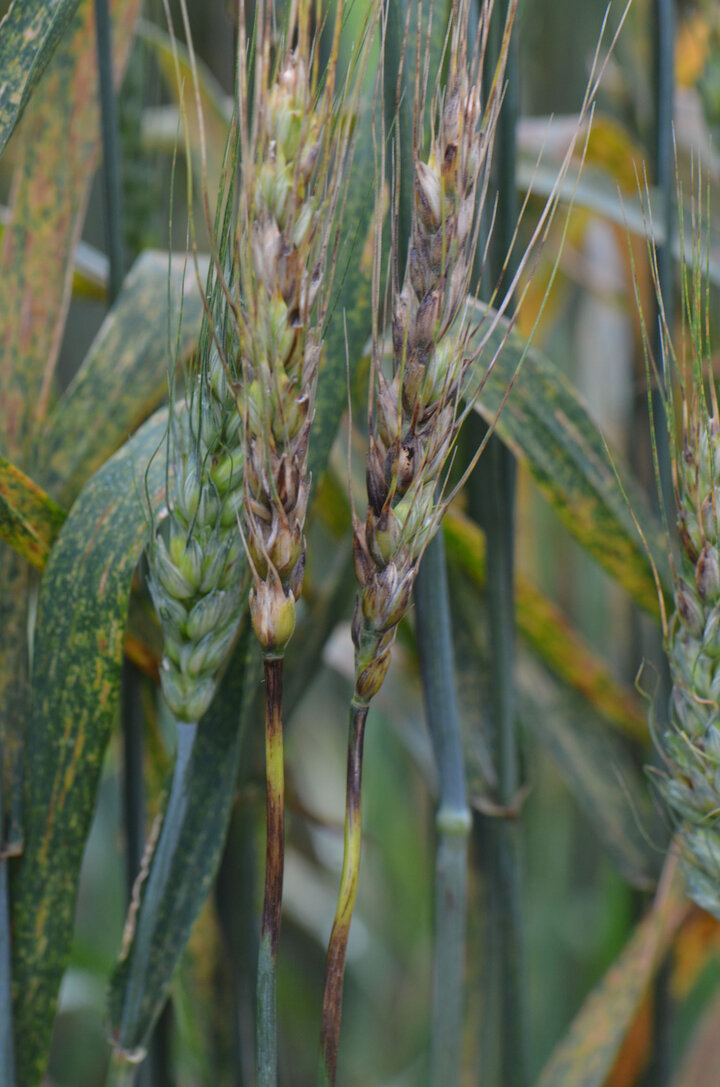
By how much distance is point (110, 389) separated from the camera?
52 centimetres

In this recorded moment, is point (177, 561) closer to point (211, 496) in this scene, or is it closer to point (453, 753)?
point (211, 496)

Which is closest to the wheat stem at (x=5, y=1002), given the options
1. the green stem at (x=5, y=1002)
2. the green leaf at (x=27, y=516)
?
the green stem at (x=5, y=1002)

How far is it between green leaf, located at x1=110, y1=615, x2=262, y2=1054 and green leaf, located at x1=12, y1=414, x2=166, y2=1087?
0.15 feet

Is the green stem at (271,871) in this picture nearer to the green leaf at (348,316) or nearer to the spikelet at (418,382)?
the spikelet at (418,382)

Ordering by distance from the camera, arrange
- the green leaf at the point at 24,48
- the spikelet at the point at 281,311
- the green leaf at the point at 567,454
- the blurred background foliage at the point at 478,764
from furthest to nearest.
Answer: the blurred background foliage at the point at 478,764, the green leaf at the point at 567,454, the green leaf at the point at 24,48, the spikelet at the point at 281,311

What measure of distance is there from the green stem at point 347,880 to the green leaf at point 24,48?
0.28m

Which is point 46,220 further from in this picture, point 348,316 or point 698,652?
point 698,652

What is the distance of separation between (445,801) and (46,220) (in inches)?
15.1

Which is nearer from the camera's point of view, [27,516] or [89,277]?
[27,516]

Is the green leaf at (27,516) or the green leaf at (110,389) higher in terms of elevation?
the green leaf at (110,389)

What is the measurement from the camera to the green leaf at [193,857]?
0.43m

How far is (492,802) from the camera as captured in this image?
1.79ft

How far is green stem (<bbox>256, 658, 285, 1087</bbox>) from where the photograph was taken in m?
0.31

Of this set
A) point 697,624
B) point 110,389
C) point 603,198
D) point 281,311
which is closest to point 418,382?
point 281,311
